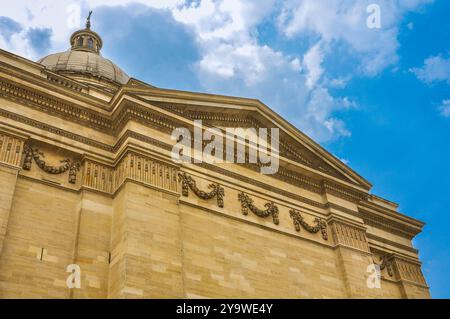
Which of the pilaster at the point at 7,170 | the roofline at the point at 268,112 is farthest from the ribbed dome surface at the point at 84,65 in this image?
the pilaster at the point at 7,170

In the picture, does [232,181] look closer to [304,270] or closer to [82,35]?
[304,270]

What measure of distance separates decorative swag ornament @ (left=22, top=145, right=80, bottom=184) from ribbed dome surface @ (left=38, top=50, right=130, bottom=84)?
66.3 ft

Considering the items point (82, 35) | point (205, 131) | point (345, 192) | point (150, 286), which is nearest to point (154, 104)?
point (205, 131)

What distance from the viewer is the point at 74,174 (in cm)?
1702

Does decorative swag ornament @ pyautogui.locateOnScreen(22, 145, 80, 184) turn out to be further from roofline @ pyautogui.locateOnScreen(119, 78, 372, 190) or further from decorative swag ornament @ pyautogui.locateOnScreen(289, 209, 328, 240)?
decorative swag ornament @ pyautogui.locateOnScreen(289, 209, 328, 240)

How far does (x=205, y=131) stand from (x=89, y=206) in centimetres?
540

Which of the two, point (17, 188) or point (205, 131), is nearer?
point (17, 188)

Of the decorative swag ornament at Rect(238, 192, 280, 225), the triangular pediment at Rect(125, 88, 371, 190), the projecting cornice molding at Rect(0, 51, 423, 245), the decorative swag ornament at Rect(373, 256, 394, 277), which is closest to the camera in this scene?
the projecting cornice molding at Rect(0, 51, 423, 245)

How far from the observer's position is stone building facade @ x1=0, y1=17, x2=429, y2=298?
1514 centimetres

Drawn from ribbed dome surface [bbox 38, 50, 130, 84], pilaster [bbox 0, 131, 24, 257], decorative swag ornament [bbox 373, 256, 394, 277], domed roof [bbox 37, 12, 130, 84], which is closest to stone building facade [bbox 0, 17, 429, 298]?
pilaster [bbox 0, 131, 24, 257]

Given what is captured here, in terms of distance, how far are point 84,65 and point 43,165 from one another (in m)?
22.6

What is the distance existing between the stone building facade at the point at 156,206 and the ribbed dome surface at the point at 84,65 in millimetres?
14090

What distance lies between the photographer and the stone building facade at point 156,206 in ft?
49.7

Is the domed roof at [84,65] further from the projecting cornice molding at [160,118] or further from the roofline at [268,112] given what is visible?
the roofline at [268,112]
